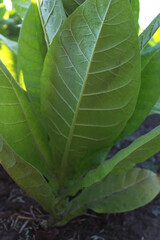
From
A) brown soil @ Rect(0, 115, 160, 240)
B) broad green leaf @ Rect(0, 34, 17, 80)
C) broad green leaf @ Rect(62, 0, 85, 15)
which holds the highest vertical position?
broad green leaf @ Rect(62, 0, 85, 15)

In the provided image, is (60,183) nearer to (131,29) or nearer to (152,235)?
(152,235)

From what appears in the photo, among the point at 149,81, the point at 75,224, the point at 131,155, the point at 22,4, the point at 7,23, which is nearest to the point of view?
→ the point at 131,155

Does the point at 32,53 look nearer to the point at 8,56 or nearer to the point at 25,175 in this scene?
the point at 8,56

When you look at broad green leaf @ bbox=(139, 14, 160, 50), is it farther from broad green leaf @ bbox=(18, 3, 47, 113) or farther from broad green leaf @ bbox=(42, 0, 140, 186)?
broad green leaf @ bbox=(18, 3, 47, 113)

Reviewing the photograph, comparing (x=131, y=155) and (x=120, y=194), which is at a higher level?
(x=131, y=155)

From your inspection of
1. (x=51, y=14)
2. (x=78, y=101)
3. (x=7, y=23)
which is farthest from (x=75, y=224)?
(x=7, y=23)

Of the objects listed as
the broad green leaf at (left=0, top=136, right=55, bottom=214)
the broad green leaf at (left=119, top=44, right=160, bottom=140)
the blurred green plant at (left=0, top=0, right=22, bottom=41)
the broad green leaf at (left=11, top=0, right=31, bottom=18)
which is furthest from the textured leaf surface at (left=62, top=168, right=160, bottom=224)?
the blurred green plant at (left=0, top=0, right=22, bottom=41)

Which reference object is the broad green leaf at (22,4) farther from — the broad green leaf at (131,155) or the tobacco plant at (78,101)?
the broad green leaf at (131,155)

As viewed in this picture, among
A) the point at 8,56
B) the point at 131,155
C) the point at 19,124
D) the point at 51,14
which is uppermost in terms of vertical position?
the point at 51,14

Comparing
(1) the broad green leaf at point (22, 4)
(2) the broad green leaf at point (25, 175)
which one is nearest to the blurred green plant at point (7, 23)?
(1) the broad green leaf at point (22, 4)
